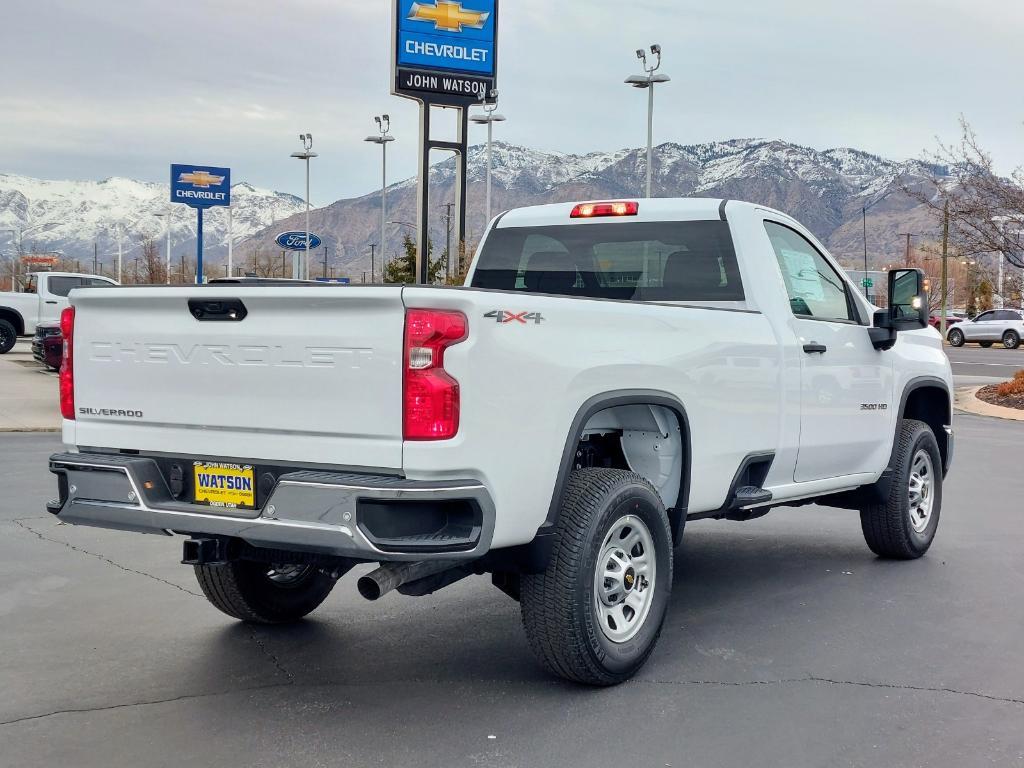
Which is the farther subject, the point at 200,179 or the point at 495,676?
the point at 200,179

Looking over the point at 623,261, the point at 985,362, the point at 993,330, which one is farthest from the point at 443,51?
the point at 993,330

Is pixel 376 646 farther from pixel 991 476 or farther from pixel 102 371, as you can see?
pixel 991 476

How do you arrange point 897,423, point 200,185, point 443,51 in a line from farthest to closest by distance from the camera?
point 200,185, point 443,51, point 897,423

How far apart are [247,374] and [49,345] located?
1645 centimetres

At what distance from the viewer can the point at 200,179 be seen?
141 feet

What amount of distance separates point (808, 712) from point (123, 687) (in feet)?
9.24

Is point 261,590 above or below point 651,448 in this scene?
below

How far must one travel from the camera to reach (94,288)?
5023mm

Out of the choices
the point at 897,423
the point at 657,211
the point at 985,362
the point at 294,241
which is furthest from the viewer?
the point at 294,241

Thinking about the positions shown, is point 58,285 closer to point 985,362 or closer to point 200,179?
point 200,179

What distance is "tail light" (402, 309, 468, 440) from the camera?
168 inches

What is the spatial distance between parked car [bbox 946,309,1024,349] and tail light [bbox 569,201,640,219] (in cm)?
4387

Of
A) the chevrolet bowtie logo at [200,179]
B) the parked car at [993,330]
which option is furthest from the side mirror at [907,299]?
the parked car at [993,330]

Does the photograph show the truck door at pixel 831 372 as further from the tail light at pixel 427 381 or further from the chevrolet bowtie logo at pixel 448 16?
the chevrolet bowtie logo at pixel 448 16
